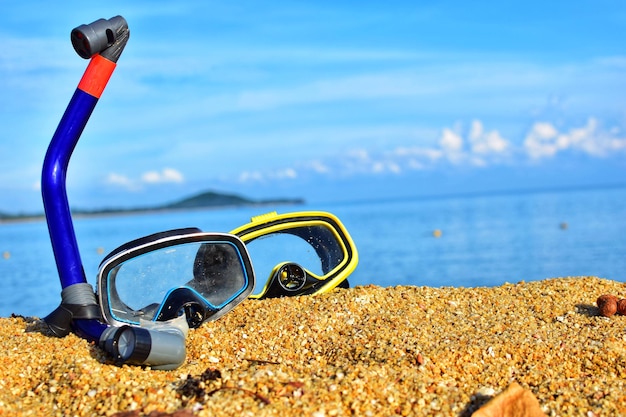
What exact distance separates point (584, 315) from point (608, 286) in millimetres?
1089

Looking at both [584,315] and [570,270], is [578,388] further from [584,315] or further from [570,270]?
[570,270]

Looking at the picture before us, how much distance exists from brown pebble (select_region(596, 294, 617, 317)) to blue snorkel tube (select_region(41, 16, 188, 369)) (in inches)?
122

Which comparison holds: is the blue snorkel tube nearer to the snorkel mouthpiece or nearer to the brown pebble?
the snorkel mouthpiece

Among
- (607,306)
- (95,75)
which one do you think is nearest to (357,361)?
(607,306)

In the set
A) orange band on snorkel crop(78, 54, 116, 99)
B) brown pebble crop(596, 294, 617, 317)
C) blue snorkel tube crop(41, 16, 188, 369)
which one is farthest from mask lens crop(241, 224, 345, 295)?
brown pebble crop(596, 294, 617, 317)

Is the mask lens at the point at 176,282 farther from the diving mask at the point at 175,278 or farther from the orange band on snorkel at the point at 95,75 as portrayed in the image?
the orange band on snorkel at the point at 95,75

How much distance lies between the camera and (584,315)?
5.68 m

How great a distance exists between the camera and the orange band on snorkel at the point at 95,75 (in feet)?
19.3

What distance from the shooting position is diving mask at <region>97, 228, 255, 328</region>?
17.9ft

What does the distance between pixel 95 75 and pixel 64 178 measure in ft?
2.77

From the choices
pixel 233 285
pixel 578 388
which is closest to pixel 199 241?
pixel 233 285

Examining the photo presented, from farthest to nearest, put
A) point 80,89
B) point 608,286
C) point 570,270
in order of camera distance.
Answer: point 570,270 → point 608,286 → point 80,89

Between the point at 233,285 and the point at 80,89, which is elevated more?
the point at 80,89

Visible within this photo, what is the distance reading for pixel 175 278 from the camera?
5.68 m
